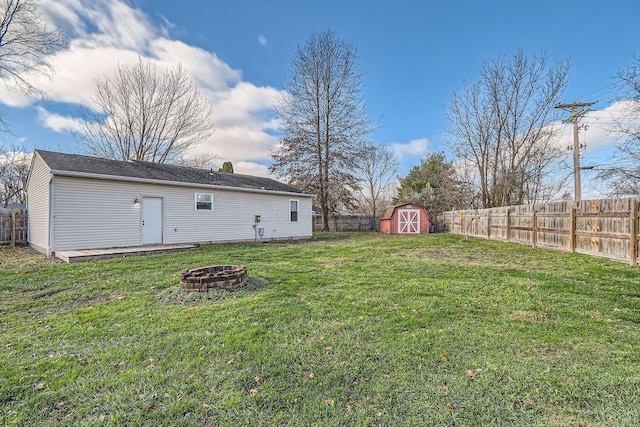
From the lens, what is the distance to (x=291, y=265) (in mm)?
6934

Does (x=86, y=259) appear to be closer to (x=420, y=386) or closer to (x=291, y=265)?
(x=291, y=265)

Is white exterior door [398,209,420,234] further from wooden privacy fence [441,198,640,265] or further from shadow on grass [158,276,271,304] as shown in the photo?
shadow on grass [158,276,271,304]

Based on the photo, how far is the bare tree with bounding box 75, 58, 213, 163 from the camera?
19094 millimetres

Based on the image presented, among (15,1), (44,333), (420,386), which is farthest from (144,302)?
(15,1)

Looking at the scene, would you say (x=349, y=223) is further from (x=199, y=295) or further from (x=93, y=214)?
(x=199, y=295)

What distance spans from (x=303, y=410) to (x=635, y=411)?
86.7 inches

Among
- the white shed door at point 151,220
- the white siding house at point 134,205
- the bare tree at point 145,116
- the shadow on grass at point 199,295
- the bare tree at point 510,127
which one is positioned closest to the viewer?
the shadow on grass at point 199,295

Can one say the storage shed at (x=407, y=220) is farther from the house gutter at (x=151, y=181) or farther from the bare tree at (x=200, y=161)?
the bare tree at (x=200, y=161)

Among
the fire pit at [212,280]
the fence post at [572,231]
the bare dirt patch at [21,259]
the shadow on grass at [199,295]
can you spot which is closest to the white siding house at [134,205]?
the bare dirt patch at [21,259]

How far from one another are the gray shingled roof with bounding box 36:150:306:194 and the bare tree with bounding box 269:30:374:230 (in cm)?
590

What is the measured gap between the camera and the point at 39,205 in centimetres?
986

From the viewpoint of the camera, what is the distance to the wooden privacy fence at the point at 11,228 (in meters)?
10.9

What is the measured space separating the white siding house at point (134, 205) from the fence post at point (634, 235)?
1210cm

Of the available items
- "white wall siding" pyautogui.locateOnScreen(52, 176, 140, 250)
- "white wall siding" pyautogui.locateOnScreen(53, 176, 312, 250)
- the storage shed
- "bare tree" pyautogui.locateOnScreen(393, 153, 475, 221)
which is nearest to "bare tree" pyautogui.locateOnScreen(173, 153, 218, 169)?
"white wall siding" pyautogui.locateOnScreen(53, 176, 312, 250)
